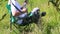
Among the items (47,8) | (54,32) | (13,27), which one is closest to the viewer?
(54,32)

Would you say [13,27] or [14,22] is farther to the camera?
[13,27]

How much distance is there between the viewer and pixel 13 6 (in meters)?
3.05

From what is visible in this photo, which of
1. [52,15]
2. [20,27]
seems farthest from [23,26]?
[52,15]

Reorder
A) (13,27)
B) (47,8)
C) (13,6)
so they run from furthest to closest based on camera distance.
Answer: (47,8), (13,27), (13,6)

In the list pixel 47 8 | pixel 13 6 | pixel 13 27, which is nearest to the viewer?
pixel 13 6

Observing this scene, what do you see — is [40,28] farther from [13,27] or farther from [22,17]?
[13,27]

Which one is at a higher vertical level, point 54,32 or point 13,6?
point 13,6

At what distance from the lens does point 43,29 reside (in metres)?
3.18

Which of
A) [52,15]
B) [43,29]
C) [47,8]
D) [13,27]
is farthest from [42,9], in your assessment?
[43,29]

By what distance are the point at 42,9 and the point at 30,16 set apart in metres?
0.99

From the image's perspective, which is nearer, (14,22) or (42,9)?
Result: (14,22)

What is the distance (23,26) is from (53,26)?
0.33 m

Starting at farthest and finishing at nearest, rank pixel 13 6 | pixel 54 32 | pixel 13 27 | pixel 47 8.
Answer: pixel 47 8
pixel 13 27
pixel 54 32
pixel 13 6

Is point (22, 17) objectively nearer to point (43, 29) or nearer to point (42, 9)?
point (43, 29)
